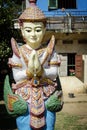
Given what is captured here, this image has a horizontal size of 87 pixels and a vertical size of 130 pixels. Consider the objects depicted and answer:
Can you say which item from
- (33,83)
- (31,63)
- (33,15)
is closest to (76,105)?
(33,83)

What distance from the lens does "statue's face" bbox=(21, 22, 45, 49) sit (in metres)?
5.54

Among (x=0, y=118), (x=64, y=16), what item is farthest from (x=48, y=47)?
(x=64, y=16)

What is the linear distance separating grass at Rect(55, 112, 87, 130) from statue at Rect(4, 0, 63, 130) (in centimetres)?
409

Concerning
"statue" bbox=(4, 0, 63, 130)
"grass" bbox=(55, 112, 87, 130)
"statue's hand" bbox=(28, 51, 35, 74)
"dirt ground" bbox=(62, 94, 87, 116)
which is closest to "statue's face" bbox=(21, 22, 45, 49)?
"statue" bbox=(4, 0, 63, 130)

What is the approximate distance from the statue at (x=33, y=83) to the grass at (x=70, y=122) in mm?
4093

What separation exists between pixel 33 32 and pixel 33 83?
70 centimetres

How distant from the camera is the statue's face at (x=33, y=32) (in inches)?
218

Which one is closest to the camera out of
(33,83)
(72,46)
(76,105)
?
(33,83)

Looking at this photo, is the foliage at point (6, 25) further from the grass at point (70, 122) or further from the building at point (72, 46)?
the building at point (72, 46)

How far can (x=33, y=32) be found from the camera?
18.2 feet

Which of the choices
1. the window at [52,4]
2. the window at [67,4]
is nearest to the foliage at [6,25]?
the window at [52,4]

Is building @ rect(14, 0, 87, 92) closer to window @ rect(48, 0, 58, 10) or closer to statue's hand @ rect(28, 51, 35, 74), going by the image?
window @ rect(48, 0, 58, 10)

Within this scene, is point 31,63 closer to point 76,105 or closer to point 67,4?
point 76,105

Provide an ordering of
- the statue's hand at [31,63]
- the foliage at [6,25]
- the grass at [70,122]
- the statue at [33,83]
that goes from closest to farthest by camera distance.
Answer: the statue's hand at [31,63] < the statue at [33,83] < the foliage at [6,25] < the grass at [70,122]
